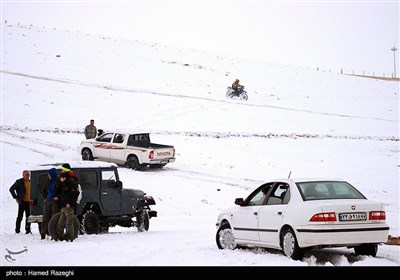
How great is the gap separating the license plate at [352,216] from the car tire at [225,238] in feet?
9.84

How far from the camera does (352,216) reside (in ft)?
33.8

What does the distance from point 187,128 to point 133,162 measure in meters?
13.2

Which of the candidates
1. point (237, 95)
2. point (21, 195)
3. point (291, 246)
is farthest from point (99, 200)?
point (237, 95)

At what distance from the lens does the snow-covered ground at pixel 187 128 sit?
1263 centimetres

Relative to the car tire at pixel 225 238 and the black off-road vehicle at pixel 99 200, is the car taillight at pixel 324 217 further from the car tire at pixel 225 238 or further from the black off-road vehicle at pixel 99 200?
the black off-road vehicle at pixel 99 200

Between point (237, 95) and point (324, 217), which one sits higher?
point (237, 95)

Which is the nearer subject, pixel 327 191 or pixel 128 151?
pixel 327 191

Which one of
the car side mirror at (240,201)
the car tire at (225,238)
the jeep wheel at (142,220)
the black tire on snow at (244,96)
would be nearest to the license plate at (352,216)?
the car side mirror at (240,201)

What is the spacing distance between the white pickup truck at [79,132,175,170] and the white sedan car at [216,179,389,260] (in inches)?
588

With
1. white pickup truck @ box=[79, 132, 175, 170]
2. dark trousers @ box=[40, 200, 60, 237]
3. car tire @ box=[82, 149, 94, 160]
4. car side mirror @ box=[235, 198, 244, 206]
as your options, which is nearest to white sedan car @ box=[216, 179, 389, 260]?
car side mirror @ box=[235, 198, 244, 206]

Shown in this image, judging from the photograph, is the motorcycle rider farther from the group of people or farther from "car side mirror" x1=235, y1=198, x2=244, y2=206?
"car side mirror" x1=235, y1=198, x2=244, y2=206

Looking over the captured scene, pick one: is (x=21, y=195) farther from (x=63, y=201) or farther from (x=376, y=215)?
(x=376, y=215)

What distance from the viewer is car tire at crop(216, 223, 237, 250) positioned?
41.6 feet
